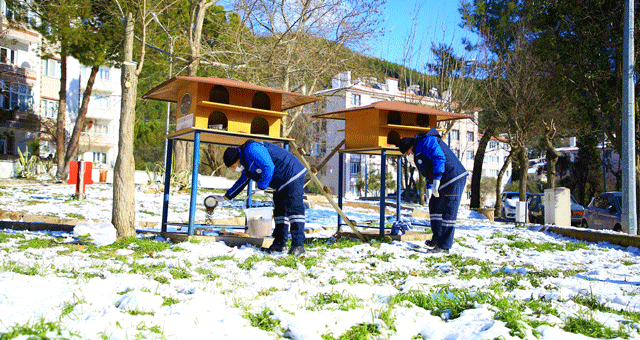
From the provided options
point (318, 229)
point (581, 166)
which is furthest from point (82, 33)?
point (581, 166)

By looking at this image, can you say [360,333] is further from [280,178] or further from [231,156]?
[231,156]

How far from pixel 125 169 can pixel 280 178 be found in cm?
254

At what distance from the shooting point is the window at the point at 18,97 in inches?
1380

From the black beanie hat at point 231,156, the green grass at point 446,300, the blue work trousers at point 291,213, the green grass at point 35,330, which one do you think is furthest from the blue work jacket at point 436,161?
the green grass at point 35,330

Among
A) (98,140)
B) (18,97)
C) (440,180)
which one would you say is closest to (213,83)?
(440,180)

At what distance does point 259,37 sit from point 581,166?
35.0 meters

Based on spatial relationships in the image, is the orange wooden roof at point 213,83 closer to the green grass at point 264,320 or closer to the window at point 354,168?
the green grass at point 264,320

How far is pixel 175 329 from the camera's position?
303 centimetres

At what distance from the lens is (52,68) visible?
40.0 m

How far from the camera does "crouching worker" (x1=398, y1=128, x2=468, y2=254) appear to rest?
7.76 metres

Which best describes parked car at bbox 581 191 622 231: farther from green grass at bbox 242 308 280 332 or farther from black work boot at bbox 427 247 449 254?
green grass at bbox 242 308 280 332

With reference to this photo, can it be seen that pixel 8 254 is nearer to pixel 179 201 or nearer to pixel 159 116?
pixel 179 201

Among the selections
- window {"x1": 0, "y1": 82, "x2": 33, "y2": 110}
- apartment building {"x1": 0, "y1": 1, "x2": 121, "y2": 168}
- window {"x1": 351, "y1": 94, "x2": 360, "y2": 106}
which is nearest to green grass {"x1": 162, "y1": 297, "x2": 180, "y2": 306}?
apartment building {"x1": 0, "y1": 1, "x2": 121, "y2": 168}

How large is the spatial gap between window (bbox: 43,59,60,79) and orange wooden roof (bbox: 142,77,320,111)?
35.4 metres
